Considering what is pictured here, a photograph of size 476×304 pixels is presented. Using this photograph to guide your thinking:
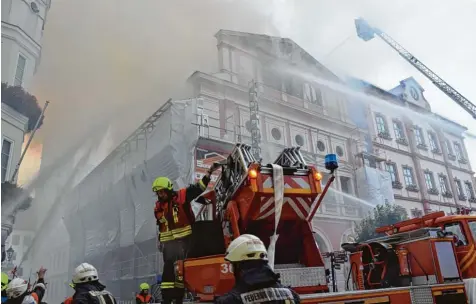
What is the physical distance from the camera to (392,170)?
81.2 feet

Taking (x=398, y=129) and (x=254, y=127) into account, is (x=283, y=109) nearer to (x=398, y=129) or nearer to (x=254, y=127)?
(x=254, y=127)

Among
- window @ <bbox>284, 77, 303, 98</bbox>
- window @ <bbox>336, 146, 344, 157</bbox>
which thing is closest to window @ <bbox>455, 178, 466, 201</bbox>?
window @ <bbox>336, 146, 344, 157</bbox>

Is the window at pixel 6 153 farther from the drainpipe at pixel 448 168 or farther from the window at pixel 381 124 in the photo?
the drainpipe at pixel 448 168

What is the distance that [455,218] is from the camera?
6.39 m

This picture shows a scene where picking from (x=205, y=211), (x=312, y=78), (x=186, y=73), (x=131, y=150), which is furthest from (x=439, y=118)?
(x=205, y=211)

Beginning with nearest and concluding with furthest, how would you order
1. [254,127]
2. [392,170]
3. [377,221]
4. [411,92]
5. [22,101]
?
[22,101], [254,127], [377,221], [392,170], [411,92]

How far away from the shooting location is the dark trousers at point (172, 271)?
14.8ft

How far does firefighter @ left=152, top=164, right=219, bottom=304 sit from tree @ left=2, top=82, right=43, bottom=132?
9.13 m

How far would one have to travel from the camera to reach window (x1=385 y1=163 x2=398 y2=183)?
24.3 meters

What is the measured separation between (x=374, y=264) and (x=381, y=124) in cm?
2140

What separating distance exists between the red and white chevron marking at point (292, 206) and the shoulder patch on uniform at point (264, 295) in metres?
2.48

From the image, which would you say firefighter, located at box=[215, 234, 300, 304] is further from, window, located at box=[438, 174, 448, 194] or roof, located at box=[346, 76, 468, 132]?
window, located at box=[438, 174, 448, 194]

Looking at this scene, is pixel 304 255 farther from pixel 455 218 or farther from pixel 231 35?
pixel 231 35

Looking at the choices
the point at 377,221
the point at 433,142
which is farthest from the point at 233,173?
the point at 433,142
